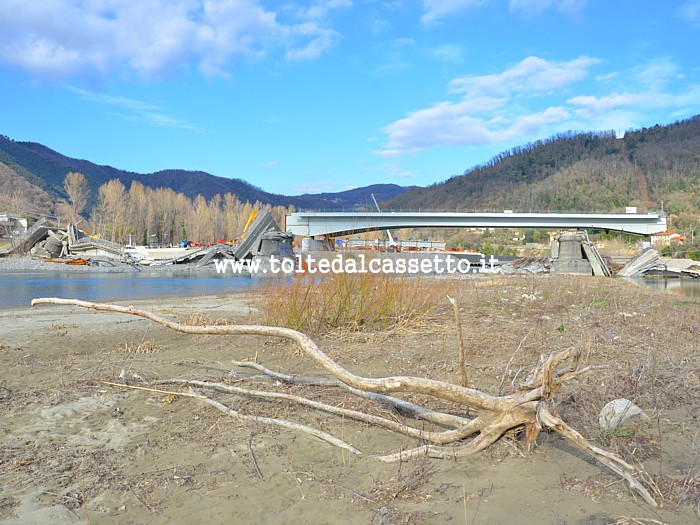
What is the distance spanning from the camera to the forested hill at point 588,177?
106 metres

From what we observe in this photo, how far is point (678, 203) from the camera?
99.1 meters

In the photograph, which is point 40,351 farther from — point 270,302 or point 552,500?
point 552,500

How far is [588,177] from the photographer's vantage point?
121 m

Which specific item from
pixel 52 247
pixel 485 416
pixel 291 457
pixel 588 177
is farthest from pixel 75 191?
pixel 588 177

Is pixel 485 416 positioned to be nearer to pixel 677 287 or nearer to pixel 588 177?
pixel 677 287

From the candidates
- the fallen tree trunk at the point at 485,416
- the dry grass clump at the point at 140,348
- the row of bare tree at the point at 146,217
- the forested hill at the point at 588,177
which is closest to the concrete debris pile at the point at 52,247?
the row of bare tree at the point at 146,217

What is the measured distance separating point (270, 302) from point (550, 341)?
15.6 feet

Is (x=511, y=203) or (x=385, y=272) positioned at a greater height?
(x=511, y=203)

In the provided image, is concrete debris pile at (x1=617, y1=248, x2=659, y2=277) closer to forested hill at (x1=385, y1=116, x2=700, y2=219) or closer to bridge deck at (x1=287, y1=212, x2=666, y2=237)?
bridge deck at (x1=287, y1=212, x2=666, y2=237)

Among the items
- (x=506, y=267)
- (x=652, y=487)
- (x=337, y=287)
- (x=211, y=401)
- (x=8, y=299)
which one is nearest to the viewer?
(x=652, y=487)

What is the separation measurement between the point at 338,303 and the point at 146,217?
84725 millimetres

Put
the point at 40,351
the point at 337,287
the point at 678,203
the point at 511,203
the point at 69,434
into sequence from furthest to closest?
the point at 511,203 → the point at 678,203 → the point at 337,287 → the point at 40,351 → the point at 69,434

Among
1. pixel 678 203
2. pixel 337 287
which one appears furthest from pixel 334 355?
pixel 678 203

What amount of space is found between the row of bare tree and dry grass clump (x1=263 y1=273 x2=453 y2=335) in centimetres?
6686
